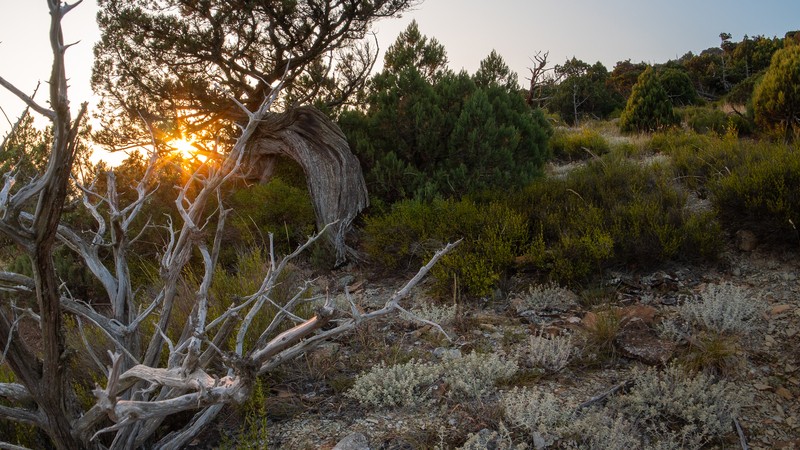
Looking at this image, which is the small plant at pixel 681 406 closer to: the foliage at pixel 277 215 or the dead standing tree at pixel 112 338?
the dead standing tree at pixel 112 338

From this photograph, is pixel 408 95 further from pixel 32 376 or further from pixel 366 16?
pixel 32 376

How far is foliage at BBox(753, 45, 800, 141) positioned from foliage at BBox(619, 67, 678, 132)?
290 cm

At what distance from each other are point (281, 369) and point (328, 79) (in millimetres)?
5682

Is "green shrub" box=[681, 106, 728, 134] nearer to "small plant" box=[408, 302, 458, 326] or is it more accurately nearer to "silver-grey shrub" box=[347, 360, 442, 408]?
"small plant" box=[408, 302, 458, 326]

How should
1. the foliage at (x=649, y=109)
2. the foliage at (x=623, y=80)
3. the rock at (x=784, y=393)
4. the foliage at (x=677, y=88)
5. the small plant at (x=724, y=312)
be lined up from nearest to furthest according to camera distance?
the rock at (x=784, y=393)
the small plant at (x=724, y=312)
the foliage at (x=649, y=109)
the foliage at (x=677, y=88)
the foliage at (x=623, y=80)

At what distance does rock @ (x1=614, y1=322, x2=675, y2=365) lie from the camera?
3.79 m

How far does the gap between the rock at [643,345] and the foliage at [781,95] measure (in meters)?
6.87

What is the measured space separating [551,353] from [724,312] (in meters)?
1.39

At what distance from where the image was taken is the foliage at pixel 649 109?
13.1 metres

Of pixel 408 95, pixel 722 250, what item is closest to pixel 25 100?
pixel 722 250

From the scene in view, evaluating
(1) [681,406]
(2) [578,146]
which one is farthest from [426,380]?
(2) [578,146]

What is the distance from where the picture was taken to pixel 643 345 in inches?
155

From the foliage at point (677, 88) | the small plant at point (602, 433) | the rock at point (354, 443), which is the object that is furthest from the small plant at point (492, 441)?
the foliage at point (677, 88)

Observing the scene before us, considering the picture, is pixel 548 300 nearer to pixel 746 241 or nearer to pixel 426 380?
pixel 426 380
